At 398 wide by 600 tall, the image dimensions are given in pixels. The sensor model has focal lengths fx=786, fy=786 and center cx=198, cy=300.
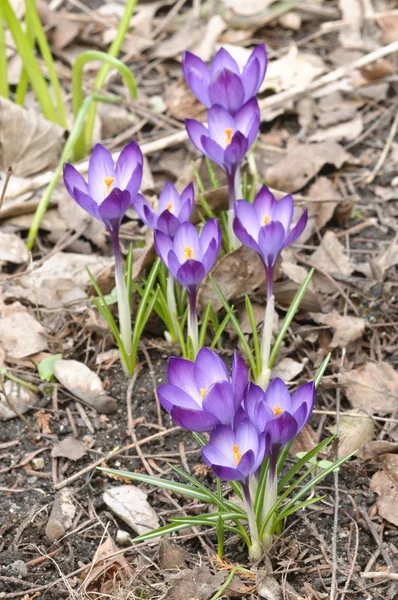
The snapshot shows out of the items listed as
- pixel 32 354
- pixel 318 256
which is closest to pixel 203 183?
pixel 318 256

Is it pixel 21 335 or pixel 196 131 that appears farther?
pixel 21 335

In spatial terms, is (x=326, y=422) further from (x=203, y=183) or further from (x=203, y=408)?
(x=203, y=183)

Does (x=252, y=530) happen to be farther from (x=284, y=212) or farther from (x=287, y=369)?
(x=284, y=212)

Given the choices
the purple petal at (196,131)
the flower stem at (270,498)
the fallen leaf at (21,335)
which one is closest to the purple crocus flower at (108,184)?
the purple petal at (196,131)

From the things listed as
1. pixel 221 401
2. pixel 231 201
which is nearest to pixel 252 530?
pixel 221 401

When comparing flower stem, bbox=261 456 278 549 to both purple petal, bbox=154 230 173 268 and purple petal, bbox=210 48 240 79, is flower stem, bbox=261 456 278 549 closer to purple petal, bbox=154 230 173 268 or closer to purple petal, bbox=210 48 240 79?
purple petal, bbox=154 230 173 268

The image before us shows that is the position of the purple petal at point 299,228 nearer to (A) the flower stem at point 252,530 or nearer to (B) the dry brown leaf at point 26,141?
(A) the flower stem at point 252,530
